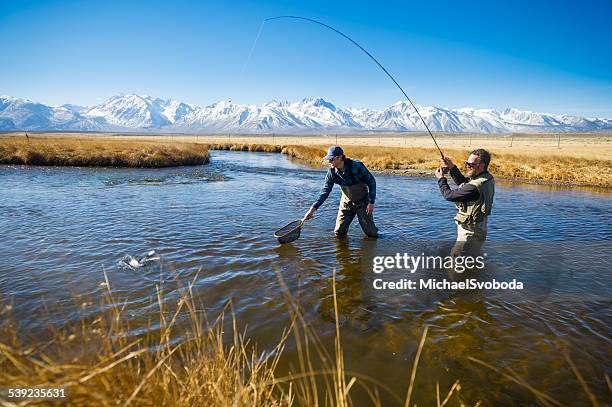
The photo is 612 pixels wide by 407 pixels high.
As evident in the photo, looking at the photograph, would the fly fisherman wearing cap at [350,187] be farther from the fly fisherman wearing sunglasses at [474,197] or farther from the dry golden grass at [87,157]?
the dry golden grass at [87,157]

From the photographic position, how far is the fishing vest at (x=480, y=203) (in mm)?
6027

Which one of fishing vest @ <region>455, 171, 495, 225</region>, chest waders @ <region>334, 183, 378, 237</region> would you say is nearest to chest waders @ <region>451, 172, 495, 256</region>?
fishing vest @ <region>455, 171, 495, 225</region>

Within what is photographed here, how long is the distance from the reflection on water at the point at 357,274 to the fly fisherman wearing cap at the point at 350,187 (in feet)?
2.98

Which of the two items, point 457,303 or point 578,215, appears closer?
point 457,303

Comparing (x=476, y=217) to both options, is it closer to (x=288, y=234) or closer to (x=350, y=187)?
(x=350, y=187)

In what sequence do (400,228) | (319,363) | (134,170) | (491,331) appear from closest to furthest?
(319,363) → (491,331) → (400,228) → (134,170)

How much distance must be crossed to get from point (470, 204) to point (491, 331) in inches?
86.6

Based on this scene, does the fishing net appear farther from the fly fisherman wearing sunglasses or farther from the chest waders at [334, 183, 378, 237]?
the fly fisherman wearing sunglasses

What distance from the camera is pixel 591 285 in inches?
278

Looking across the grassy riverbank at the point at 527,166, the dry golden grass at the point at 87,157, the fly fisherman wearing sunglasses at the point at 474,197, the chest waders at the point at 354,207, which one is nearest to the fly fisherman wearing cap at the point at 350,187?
the chest waders at the point at 354,207

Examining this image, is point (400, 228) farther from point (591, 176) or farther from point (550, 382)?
point (591, 176)

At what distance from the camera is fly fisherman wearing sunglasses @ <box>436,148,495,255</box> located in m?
6.04

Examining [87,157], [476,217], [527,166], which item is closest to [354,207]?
[476,217]

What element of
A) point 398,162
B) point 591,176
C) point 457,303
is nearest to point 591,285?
point 457,303
